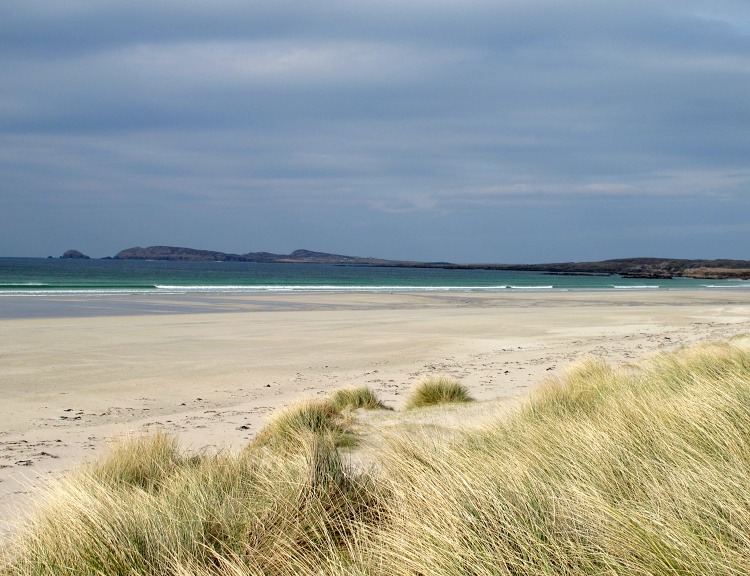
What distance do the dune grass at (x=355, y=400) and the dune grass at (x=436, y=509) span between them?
3.51 meters

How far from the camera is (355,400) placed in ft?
28.2

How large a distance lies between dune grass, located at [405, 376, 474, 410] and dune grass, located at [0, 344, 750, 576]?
3875mm

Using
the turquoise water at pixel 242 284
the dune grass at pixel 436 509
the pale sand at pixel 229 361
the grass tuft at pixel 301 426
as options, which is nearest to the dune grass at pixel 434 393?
the pale sand at pixel 229 361

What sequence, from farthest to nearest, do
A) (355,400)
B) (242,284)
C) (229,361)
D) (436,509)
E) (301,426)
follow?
1. (242,284)
2. (229,361)
3. (355,400)
4. (301,426)
5. (436,509)

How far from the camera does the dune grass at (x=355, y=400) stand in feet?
27.9

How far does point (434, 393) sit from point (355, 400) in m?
1.24

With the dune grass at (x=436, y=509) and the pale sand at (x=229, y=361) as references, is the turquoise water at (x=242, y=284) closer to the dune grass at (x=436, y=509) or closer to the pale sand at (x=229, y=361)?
the pale sand at (x=229, y=361)

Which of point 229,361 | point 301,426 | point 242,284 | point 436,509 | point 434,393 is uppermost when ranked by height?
point 242,284

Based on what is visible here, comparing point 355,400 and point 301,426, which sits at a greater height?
point 301,426

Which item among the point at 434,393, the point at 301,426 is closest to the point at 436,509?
the point at 301,426

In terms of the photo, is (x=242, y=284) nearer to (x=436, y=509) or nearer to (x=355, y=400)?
(x=355, y=400)

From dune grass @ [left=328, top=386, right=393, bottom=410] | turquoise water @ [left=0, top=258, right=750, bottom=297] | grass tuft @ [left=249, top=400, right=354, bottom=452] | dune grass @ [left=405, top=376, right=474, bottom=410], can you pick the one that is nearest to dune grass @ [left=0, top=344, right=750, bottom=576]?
grass tuft @ [left=249, top=400, right=354, bottom=452]

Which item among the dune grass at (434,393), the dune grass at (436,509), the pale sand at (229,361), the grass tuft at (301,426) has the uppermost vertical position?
the dune grass at (436,509)

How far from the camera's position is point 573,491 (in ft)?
11.3
